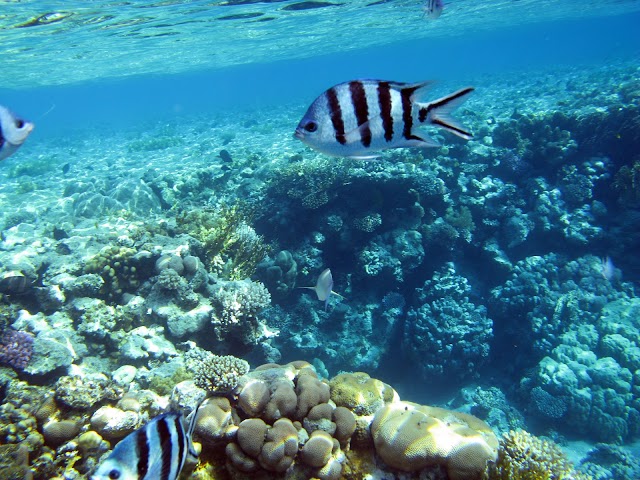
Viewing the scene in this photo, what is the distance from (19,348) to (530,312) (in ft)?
38.7

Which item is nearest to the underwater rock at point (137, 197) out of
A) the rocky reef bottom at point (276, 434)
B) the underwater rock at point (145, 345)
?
the underwater rock at point (145, 345)

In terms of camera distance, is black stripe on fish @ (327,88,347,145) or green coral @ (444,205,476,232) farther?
green coral @ (444,205,476,232)

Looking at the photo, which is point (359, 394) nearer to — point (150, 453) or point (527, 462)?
point (527, 462)

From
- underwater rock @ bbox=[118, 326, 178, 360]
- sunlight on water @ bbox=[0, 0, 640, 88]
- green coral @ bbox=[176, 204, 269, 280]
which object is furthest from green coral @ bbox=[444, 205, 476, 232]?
sunlight on water @ bbox=[0, 0, 640, 88]

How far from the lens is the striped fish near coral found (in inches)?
70.1

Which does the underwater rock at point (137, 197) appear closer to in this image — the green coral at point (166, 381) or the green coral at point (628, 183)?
the green coral at point (166, 381)

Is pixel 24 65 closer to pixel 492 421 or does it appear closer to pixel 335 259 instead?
pixel 335 259

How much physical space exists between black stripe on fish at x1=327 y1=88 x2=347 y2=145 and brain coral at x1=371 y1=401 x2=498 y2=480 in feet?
11.1

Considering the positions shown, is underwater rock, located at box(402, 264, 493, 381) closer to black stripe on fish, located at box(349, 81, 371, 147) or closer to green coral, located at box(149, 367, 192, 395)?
green coral, located at box(149, 367, 192, 395)

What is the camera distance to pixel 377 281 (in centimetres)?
1053

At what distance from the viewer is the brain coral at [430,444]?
368cm

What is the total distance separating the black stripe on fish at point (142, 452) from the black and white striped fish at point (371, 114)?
1.78 m

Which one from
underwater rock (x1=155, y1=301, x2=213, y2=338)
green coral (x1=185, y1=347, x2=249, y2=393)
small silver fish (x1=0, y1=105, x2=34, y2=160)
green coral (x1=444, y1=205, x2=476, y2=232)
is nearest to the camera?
small silver fish (x1=0, y1=105, x2=34, y2=160)

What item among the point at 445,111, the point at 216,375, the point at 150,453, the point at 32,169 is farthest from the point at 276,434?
the point at 32,169
